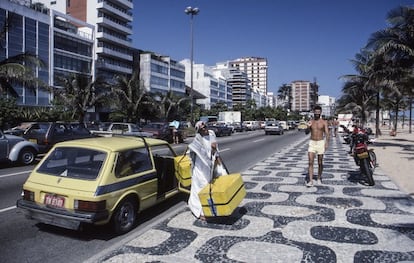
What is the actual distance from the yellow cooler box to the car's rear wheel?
9498 millimetres

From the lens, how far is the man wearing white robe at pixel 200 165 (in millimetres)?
6090

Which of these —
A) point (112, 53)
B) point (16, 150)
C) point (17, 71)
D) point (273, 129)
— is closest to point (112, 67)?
point (112, 53)

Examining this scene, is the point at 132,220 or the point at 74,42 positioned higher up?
the point at 74,42

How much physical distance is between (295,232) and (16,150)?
1067 cm

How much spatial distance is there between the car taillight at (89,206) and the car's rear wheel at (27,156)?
9.14 m

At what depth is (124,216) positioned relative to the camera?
5.57m

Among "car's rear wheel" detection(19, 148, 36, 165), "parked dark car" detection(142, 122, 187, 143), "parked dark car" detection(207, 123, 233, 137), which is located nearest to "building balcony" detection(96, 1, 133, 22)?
"parked dark car" detection(207, 123, 233, 137)

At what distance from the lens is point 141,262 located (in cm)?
440

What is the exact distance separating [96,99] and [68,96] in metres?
1.98

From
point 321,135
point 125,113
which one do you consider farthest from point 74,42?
point 321,135

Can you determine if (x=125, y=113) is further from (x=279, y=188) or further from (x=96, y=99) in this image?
(x=279, y=188)

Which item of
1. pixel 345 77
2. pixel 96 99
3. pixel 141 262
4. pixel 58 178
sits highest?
pixel 345 77

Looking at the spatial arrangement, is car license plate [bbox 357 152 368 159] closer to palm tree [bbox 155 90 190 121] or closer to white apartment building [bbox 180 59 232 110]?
palm tree [bbox 155 90 190 121]

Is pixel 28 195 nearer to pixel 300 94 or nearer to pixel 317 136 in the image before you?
pixel 317 136
